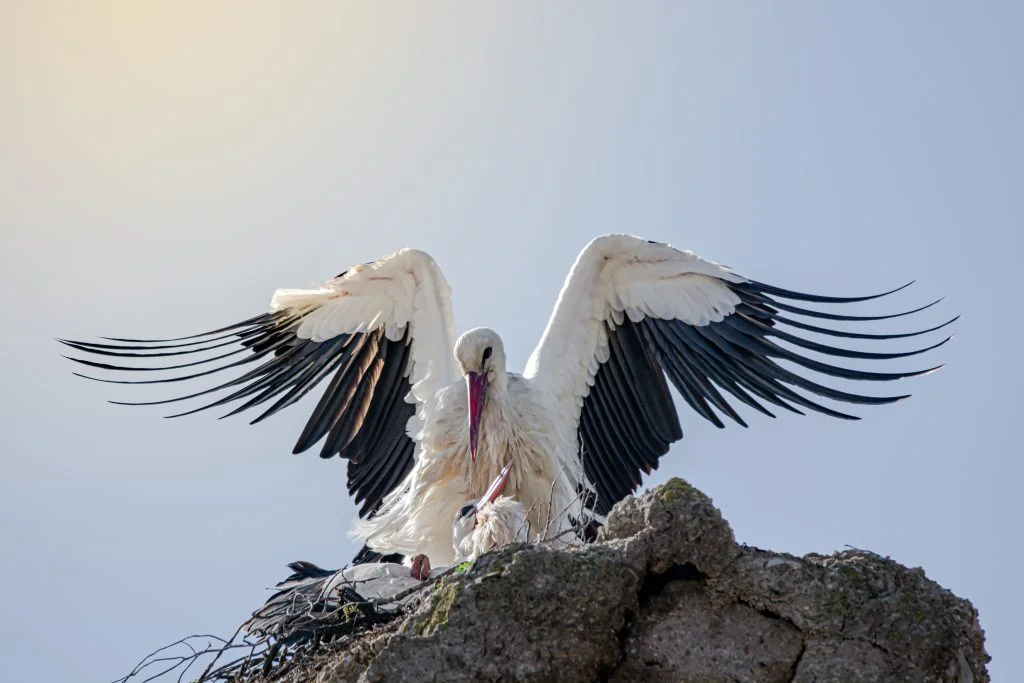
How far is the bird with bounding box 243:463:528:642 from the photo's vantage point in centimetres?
515

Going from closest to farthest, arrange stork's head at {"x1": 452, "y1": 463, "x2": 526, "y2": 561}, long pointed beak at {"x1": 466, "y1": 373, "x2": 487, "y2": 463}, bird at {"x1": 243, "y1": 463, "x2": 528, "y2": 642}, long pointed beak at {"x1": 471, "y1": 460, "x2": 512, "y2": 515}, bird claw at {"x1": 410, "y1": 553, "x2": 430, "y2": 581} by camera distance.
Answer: bird at {"x1": 243, "y1": 463, "x2": 528, "y2": 642}, bird claw at {"x1": 410, "y1": 553, "x2": 430, "y2": 581}, stork's head at {"x1": 452, "y1": 463, "x2": 526, "y2": 561}, long pointed beak at {"x1": 471, "y1": 460, "x2": 512, "y2": 515}, long pointed beak at {"x1": 466, "y1": 373, "x2": 487, "y2": 463}

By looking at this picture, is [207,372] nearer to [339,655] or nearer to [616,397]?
[616,397]

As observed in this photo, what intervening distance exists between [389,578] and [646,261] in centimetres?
292

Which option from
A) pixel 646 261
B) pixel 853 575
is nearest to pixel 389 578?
pixel 853 575

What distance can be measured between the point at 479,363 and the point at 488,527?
1.61 metres

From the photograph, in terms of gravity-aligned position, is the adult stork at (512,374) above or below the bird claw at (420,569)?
above

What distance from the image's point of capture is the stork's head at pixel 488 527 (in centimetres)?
641

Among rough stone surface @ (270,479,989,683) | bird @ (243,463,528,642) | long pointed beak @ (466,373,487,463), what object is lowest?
rough stone surface @ (270,479,989,683)

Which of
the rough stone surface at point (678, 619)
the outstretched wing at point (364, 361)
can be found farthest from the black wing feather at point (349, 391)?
the rough stone surface at point (678, 619)

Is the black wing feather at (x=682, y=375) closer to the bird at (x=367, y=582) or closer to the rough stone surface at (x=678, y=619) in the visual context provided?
the bird at (x=367, y=582)

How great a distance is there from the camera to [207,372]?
28.7 ft

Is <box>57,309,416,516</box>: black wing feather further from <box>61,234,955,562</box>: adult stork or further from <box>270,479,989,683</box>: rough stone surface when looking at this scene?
<box>270,479,989,683</box>: rough stone surface

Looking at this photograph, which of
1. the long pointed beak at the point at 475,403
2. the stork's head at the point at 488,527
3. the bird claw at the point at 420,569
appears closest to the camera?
the bird claw at the point at 420,569

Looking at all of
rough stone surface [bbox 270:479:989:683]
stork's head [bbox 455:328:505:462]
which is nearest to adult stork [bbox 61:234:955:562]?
stork's head [bbox 455:328:505:462]
